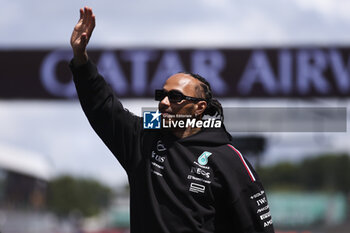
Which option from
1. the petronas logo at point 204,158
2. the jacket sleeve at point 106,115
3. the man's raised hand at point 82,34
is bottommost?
the petronas logo at point 204,158

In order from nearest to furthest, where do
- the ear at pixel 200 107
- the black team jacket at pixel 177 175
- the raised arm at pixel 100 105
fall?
1. the black team jacket at pixel 177 175
2. the raised arm at pixel 100 105
3. the ear at pixel 200 107

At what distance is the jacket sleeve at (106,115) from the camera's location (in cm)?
274

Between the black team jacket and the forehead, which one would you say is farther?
the forehead

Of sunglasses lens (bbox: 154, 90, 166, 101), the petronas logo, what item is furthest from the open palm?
the petronas logo

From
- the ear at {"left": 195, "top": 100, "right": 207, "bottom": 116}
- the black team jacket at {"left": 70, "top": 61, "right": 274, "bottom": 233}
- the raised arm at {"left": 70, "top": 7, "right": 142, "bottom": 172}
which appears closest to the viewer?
the black team jacket at {"left": 70, "top": 61, "right": 274, "bottom": 233}

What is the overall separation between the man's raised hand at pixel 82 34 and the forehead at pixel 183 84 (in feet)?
1.43

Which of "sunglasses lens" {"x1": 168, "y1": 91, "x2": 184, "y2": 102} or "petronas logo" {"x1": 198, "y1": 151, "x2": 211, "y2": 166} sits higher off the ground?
"sunglasses lens" {"x1": 168, "y1": 91, "x2": 184, "y2": 102}

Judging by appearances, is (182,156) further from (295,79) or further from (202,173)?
(295,79)

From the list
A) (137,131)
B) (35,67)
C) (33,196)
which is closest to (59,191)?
(33,196)

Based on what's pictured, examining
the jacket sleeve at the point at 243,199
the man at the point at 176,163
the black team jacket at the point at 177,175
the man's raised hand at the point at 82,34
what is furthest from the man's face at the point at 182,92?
the man's raised hand at the point at 82,34

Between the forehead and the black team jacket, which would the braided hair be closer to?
the forehead

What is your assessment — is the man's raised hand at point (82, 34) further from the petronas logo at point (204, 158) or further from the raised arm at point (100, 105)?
the petronas logo at point (204, 158)

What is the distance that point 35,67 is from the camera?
43.2ft

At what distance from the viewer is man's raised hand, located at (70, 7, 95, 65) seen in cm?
270
